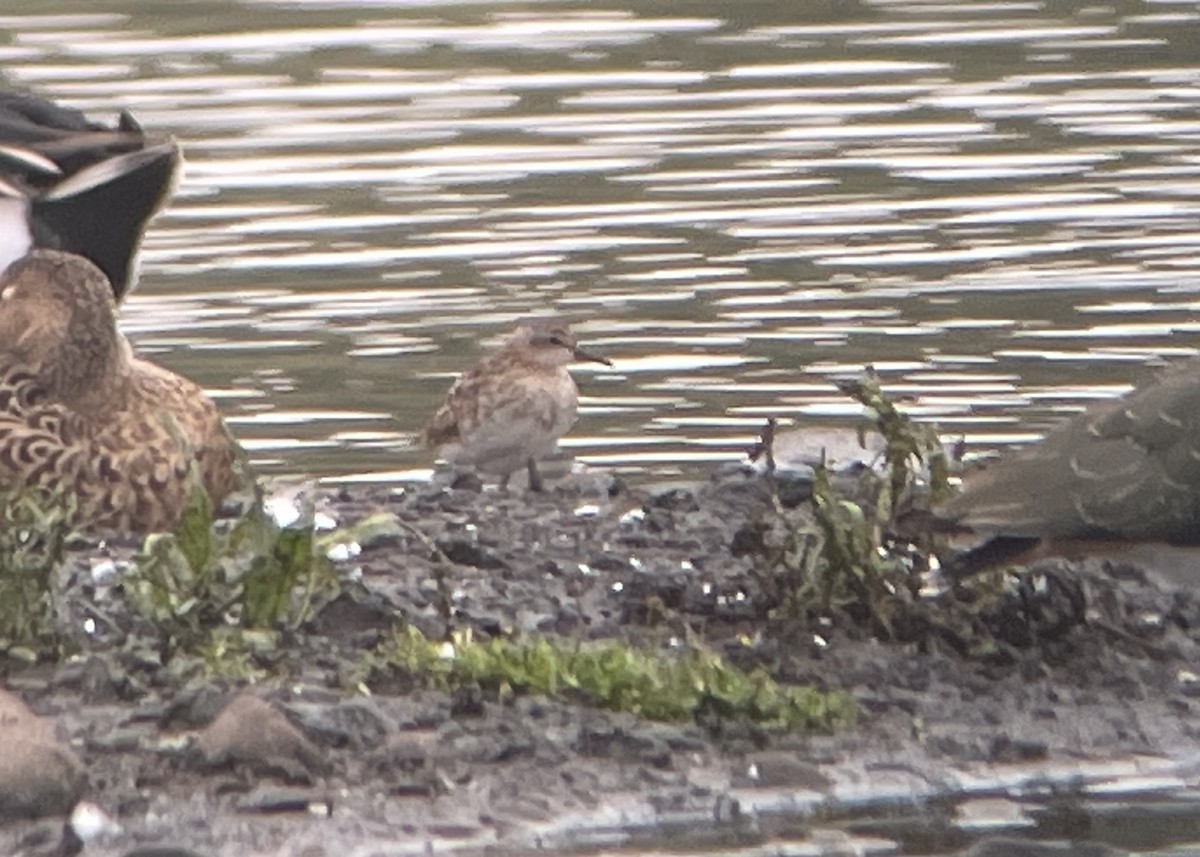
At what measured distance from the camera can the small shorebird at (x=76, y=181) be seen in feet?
36.9

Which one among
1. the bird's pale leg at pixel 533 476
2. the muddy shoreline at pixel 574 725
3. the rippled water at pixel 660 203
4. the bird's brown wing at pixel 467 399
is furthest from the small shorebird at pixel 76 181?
the muddy shoreline at pixel 574 725

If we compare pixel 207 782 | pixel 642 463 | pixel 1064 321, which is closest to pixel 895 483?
pixel 207 782

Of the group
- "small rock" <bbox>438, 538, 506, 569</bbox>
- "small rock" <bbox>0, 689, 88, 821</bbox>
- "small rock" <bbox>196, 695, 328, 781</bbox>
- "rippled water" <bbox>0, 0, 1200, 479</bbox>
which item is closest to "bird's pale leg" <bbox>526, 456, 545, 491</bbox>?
"rippled water" <bbox>0, 0, 1200, 479</bbox>

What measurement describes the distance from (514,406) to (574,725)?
3593mm

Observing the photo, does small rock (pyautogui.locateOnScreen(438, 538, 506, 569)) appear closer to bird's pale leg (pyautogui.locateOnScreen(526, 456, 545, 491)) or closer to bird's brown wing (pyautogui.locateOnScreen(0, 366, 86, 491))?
bird's brown wing (pyautogui.locateOnScreen(0, 366, 86, 491))

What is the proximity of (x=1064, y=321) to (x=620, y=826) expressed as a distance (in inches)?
266

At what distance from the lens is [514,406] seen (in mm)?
11148

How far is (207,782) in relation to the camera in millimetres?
7199

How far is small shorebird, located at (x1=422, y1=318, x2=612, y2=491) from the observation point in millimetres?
11211

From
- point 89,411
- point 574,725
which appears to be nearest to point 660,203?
point 89,411

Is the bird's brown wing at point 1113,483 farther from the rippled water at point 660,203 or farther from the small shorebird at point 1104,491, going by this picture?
the rippled water at point 660,203

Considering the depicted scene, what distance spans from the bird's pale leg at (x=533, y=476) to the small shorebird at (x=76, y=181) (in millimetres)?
1577

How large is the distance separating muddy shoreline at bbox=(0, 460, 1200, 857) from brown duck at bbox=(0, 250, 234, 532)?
300 mm

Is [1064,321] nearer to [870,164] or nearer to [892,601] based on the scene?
[870,164]
